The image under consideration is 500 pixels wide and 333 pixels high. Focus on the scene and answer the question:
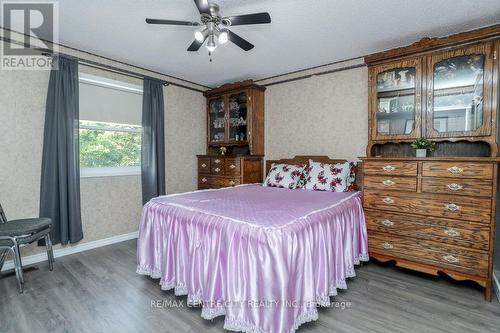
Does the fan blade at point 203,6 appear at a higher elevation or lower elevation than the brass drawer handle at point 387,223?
higher

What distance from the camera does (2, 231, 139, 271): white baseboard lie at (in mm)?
2670

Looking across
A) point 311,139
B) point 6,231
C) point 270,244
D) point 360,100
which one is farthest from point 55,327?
point 360,100

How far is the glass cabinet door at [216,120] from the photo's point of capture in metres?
4.35

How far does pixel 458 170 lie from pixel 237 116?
9.65 ft

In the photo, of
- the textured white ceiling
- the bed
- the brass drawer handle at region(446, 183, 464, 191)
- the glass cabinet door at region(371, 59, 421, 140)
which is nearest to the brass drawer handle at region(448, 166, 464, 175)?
the brass drawer handle at region(446, 183, 464, 191)

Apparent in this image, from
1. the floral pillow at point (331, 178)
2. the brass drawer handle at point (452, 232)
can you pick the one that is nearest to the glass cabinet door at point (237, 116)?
the floral pillow at point (331, 178)

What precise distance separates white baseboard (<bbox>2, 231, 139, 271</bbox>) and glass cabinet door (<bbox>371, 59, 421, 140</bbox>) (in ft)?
11.3

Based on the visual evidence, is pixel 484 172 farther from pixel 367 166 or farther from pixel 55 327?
pixel 55 327

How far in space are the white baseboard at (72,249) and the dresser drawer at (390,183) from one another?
3.14 m

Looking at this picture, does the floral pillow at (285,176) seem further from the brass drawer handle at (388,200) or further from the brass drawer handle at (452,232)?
the brass drawer handle at (452,232)

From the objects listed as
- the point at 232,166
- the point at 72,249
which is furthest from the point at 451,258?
the point at 72,249

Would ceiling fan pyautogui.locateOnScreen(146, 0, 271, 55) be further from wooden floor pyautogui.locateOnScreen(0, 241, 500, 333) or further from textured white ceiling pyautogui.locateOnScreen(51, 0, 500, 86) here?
wooden floor pyautogui.locateOnScreen(0, 241, 500, 333)

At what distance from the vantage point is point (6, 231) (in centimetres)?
214

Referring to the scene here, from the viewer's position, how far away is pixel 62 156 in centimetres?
281
